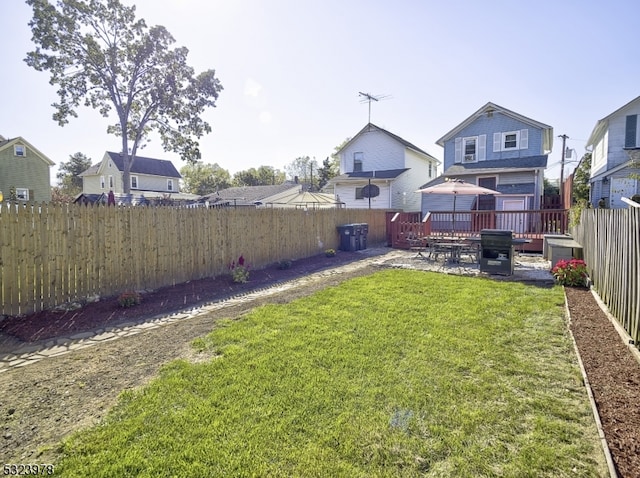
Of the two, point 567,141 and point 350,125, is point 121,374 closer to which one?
point 350,125

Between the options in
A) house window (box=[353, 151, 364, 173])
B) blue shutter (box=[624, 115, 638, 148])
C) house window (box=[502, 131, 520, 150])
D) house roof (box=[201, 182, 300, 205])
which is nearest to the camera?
blue shutter (box=[624, 115, 638, 148])

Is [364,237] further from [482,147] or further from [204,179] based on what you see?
[204,179]

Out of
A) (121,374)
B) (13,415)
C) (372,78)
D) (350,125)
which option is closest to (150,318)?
(121,374)

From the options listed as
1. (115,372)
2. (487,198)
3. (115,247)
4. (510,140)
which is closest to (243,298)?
(115,247)

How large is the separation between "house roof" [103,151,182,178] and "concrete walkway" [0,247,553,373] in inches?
1370

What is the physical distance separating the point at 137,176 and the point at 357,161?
1041 inches

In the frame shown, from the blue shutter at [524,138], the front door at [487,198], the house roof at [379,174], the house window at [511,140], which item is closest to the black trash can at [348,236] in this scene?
the front door at [487,198]

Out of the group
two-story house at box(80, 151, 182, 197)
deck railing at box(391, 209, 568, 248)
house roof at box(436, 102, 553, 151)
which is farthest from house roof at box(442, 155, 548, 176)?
two-story house at box(80, 151, 182, 197)

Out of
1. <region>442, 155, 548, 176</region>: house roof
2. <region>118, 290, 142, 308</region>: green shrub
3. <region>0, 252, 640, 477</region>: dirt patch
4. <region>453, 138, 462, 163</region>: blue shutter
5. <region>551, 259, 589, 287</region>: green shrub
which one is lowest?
<region>0, 252, 640, 477</region>: dirt patch

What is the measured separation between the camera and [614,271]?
4809 mm

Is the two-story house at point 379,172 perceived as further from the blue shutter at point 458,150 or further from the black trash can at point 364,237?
the black trash can at point 364,237

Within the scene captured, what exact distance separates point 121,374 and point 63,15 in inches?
1107

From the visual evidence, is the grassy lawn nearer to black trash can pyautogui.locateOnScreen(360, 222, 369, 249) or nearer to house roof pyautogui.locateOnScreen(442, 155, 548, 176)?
black trash can pyautogui.locateOnScreen(360, 222, 369, 249)

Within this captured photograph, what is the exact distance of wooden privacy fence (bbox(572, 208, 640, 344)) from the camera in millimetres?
3859
